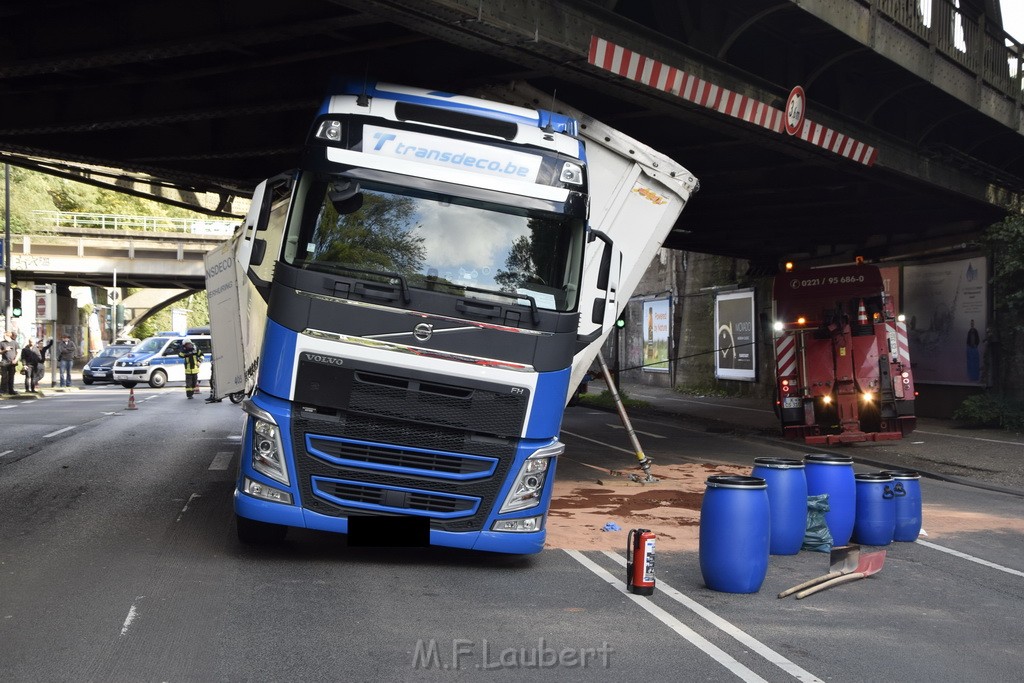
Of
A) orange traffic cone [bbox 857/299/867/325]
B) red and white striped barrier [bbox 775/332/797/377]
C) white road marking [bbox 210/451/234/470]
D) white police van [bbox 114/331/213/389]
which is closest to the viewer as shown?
white road marking [bbox 210/451/234/470]

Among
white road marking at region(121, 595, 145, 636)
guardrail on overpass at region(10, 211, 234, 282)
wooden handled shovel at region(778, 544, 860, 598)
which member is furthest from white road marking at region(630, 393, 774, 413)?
guardrail on overpass at region(10, 211, 234, 282)

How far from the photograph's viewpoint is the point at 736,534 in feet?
24.3

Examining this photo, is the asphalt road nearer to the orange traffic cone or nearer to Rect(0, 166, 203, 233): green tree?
the orange traffic cone

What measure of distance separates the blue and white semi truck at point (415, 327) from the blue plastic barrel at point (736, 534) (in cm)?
127

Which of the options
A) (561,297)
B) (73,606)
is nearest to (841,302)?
(561,297)

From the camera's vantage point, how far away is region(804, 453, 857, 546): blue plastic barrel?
29.8ft

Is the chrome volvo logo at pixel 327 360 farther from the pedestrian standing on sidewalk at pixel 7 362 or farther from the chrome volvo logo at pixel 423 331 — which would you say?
the pedestrian standing on sidewalk at pixel 7 362

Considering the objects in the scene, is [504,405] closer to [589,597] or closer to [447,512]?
[447,512]

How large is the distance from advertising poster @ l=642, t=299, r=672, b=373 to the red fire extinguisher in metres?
30.0

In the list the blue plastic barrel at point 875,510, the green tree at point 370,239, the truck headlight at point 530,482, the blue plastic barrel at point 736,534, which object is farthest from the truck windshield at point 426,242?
the blue plastic barrel at point 875,510

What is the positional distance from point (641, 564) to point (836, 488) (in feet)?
8.60

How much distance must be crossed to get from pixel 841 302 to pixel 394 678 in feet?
49.9

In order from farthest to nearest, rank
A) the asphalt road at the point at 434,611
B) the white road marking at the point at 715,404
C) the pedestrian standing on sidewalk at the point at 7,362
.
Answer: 1. the pedestrian standing on sidewalk at the point at 7,362
2. the white road marking at the point at 715,404
3. the asphalt road at the point at 434,611

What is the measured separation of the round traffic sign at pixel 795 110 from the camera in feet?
45.3
